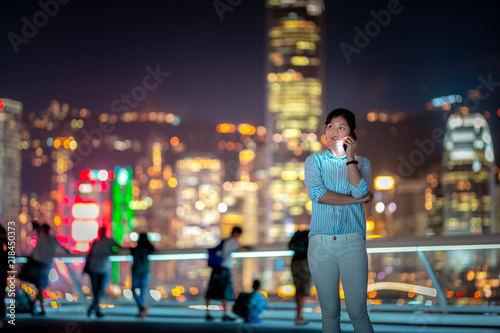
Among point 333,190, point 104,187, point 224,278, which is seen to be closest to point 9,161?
point 104,187

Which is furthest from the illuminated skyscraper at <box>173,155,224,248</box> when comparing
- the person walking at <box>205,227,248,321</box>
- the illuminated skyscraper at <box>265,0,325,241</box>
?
the person walking at <box>205,227,248,321</box>

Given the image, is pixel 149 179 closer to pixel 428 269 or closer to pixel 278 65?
pixel 278 65

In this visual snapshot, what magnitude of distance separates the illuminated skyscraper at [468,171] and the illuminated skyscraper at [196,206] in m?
53.4

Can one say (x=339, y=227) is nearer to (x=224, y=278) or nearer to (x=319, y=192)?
(x=319, y=192)

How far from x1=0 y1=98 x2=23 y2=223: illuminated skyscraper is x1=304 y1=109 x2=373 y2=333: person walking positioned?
312ft

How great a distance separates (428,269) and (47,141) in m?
177

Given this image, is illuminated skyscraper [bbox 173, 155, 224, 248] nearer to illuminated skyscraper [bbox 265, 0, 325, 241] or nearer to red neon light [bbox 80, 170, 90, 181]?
illuminated skyscraper [bbox 265, 0, 325, 241]

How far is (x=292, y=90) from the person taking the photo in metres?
178

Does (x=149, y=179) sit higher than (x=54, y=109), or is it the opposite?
(x=54, y=109)

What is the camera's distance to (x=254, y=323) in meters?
7.42

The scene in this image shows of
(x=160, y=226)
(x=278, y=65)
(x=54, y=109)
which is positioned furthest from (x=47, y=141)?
(x=278, y=65)

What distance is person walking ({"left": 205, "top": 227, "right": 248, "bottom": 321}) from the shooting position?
320 inches

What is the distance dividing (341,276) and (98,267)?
5.86 metres

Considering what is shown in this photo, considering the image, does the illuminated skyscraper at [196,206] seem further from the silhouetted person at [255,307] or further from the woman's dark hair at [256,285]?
the silhouetted person at [255,307]
